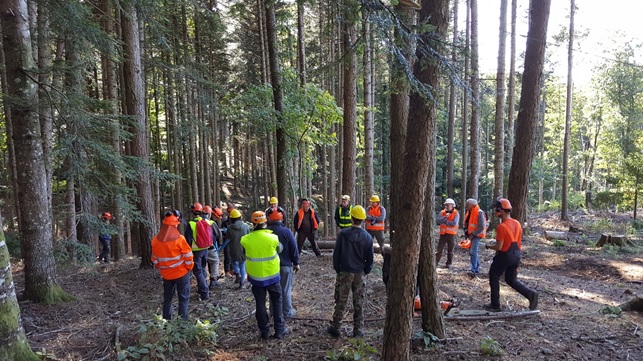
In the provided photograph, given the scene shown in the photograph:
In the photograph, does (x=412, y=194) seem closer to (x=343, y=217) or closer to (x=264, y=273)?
(x=264, y=273)

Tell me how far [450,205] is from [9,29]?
9500 millimetres

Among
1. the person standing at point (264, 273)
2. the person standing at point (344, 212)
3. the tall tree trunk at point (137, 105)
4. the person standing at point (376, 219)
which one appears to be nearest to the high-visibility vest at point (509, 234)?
the person standing at point (376, 219)

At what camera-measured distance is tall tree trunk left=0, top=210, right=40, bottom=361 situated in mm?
4109

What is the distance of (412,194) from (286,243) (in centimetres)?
300

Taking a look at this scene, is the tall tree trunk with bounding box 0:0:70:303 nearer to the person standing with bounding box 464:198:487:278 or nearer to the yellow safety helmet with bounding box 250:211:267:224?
the yellow safety helmet with bounding box 250:211:267:224

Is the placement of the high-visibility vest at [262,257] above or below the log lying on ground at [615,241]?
above

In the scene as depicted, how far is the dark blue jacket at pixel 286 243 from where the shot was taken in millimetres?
6402

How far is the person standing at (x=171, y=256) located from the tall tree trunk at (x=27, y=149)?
91.3 inches

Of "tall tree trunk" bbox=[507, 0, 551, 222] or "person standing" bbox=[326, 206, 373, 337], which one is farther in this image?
"tall tree trunk" bbox=[507, 0, 551, 222]

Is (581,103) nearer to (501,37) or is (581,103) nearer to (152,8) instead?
(501,37)

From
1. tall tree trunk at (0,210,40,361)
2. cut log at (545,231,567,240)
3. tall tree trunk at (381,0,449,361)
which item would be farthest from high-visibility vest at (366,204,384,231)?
cut log at (545,231,567,240)

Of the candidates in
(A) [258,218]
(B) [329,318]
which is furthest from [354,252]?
(B) [329,318]

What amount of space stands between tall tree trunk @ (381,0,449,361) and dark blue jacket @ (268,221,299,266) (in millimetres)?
2449

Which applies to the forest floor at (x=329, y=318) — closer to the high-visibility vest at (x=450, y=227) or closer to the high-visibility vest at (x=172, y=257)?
the high-visibility vest at (x=172, y=257)
